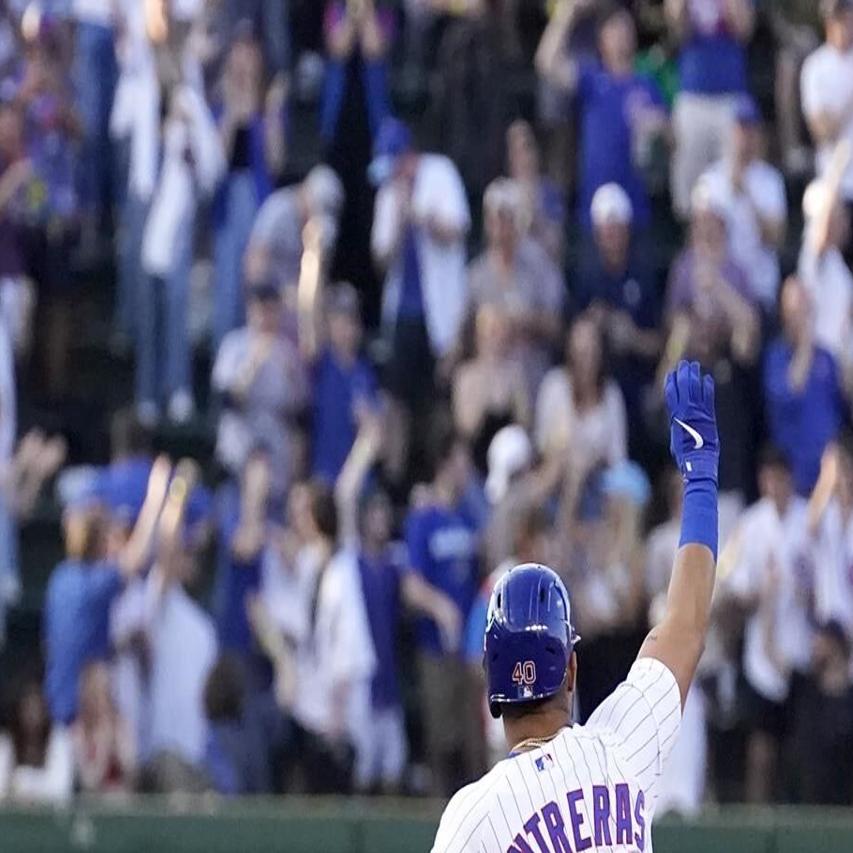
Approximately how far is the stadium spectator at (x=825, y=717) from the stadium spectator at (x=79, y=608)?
3.39 meters

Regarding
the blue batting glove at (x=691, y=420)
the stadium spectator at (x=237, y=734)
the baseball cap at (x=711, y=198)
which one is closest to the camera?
the blue batting glove at (x=691, y=420)

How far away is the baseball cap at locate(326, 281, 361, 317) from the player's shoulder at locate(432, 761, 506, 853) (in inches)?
368

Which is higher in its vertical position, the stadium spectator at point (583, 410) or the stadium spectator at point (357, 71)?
the stadium spectator at point (357, 71)

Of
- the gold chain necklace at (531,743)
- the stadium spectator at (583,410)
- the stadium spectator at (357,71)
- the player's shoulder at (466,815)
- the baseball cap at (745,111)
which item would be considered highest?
the stadium spectator at (357,71)

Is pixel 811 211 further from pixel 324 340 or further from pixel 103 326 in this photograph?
pixel 103 326

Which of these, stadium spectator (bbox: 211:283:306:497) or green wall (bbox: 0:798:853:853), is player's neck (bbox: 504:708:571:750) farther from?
stadium spectator (bbox: 211:283:306:497)

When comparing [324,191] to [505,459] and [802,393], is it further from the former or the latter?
[802,393]

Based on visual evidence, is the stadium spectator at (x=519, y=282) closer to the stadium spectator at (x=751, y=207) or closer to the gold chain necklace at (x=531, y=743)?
the stadium spectator at (x=751, y=207)

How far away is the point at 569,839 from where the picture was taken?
473 cm

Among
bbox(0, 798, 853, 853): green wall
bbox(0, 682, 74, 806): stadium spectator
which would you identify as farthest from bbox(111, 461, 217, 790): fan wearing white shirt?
bbox(0, 798, 853, 853): green wall

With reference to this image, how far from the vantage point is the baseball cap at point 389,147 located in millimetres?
14844

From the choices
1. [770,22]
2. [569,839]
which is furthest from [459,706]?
[569,839]

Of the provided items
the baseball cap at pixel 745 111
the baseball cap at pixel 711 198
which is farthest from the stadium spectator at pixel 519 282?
the baseball cap at pixel 745 111

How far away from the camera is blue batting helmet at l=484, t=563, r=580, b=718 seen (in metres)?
4.75
